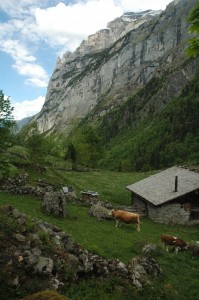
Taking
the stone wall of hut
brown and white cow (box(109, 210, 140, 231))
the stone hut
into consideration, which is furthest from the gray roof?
brown and white cow (box(109, 210, 140, 231))

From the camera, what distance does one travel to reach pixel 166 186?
172 feet

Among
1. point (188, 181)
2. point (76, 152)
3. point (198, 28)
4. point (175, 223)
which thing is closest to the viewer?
point (198, 28)

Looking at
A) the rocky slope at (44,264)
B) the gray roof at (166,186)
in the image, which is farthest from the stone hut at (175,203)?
the rocky slope at (44,264)

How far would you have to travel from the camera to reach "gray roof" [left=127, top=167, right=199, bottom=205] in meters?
47.7

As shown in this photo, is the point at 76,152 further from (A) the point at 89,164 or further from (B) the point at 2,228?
(B) the point at 2,228

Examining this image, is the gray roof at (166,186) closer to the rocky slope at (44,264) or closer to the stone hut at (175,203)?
the stone hut at (175,203)

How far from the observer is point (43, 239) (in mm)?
17688

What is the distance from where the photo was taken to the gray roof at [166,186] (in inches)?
1876

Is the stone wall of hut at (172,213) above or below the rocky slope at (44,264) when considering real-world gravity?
below

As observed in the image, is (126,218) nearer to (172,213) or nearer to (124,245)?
(124,245)

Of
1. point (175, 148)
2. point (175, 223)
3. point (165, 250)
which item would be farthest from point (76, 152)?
point (175, 148)

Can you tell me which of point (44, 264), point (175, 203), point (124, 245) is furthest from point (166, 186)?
point (44, 264)

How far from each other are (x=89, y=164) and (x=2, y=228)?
9074 cm

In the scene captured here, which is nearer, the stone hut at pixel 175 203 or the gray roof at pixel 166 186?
the stone hut at pixel 175 203
